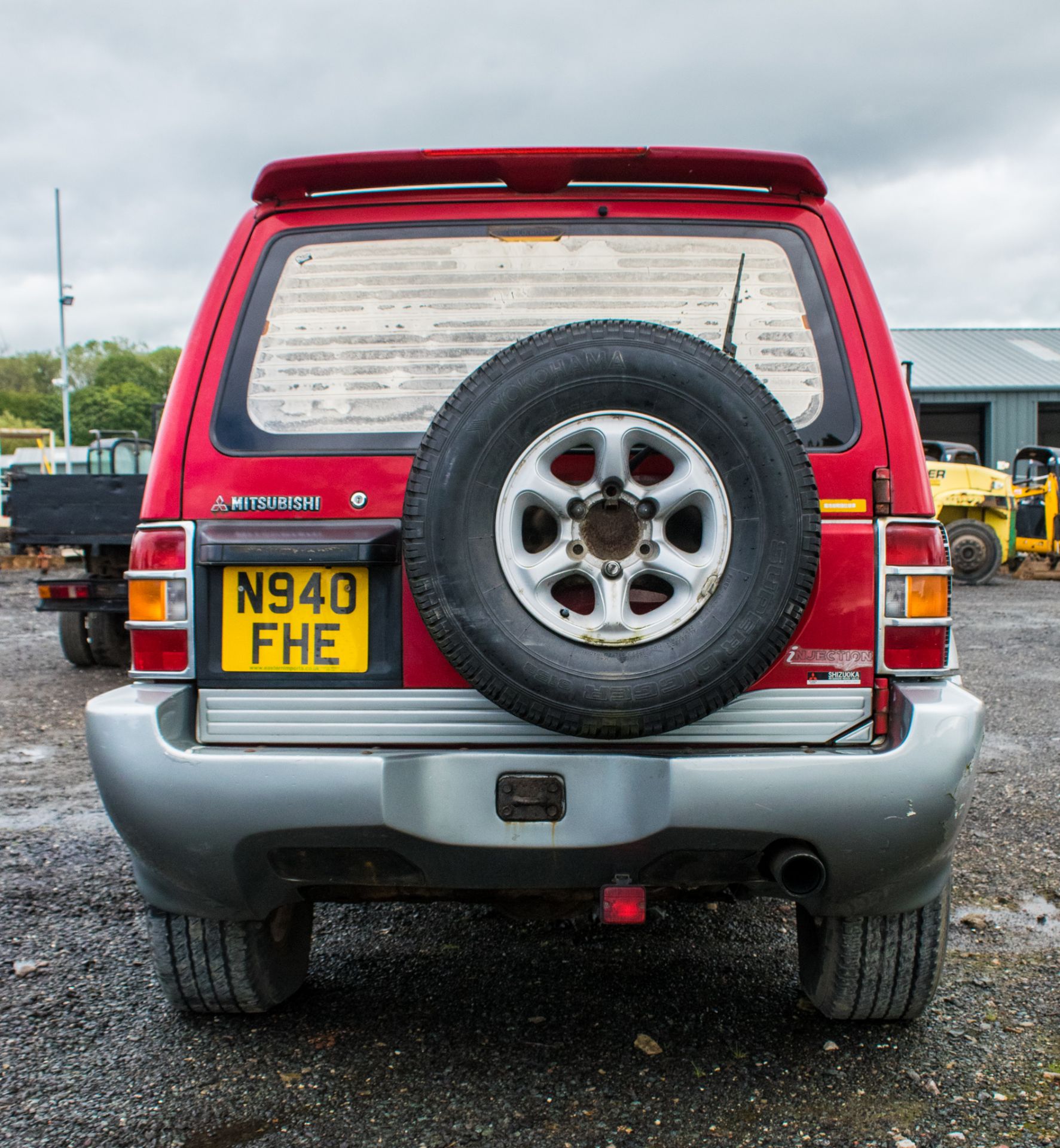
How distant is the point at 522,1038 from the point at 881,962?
843mm

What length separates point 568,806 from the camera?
81.4 inches

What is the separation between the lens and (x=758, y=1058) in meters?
2.39

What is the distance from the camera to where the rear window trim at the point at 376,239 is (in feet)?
7.36

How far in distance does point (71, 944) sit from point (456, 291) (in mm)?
2172

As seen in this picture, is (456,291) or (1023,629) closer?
(456,291)

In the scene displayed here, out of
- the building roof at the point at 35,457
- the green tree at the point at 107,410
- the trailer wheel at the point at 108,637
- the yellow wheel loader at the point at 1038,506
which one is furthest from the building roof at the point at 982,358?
the green tree at the point at 107,410

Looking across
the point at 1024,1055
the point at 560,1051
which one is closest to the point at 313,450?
the point at 560,1051

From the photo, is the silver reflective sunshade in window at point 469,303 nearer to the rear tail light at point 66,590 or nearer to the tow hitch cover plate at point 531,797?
the tow hitch cover plate at point 531,797

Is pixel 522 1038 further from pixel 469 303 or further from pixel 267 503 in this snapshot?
pixel 469 303

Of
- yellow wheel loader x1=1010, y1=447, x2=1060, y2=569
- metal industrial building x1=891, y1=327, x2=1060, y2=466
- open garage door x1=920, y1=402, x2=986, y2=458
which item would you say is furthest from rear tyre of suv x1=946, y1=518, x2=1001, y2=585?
open garage door x1=920, y1=402, x2=986, y2=458

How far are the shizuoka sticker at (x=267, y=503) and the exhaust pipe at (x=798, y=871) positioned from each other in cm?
117

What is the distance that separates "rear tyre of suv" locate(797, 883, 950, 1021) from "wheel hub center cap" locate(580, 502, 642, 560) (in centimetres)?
100

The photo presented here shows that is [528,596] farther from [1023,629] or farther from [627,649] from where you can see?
[1023,629]

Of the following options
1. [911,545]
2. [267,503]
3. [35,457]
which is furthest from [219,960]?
[35,457]
